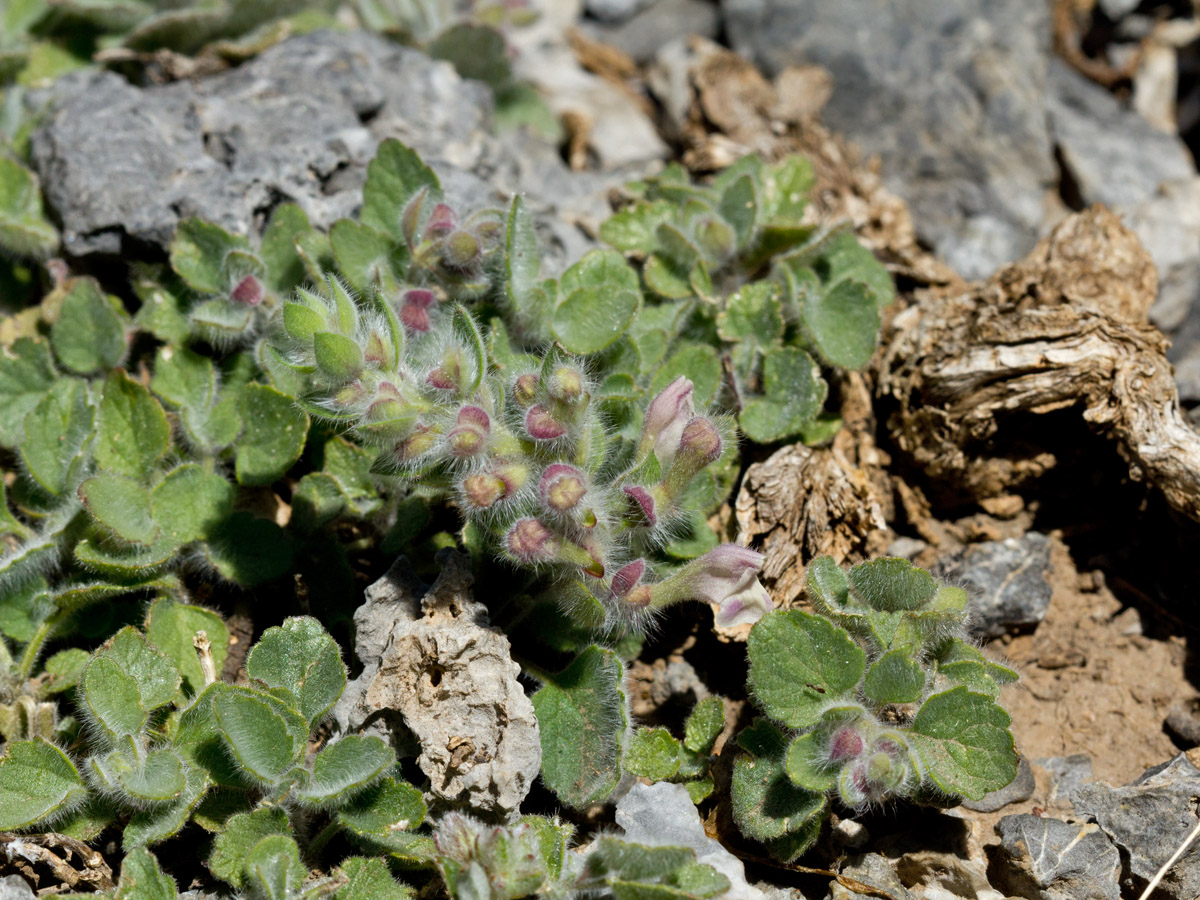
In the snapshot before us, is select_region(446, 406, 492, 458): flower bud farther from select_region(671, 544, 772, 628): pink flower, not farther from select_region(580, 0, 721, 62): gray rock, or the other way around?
select_region(580, 0, 721, 62): gray rock

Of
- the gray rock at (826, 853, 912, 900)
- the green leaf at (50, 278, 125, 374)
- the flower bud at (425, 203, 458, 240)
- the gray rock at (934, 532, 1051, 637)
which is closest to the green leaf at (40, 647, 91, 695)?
the green leaf at (50, 278, 125, 374)

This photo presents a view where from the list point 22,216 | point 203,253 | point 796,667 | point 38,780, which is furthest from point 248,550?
point 22,216

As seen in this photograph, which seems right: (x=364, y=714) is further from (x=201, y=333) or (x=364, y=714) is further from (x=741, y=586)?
(x=201, y=333)

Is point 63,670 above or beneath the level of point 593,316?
beneath

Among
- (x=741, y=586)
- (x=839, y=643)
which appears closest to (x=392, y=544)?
(x=741, y=586)

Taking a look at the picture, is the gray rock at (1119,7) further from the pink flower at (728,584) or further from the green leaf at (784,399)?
Answer: the pink flower at (728,584)

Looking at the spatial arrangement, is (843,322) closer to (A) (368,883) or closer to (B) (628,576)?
(B) (628,576)

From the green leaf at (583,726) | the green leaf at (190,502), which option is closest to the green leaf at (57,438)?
the green leaf at (190,502)
